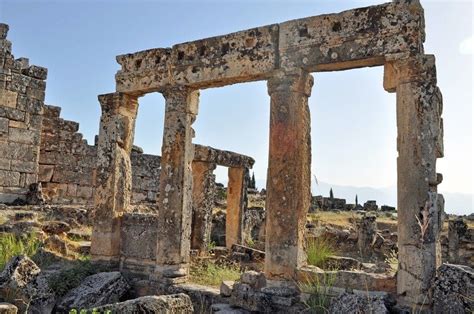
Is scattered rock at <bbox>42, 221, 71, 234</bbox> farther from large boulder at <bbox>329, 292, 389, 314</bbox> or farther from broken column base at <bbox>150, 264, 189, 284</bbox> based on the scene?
large boulder at <bbox>329, 292, 389, 314</bbox>

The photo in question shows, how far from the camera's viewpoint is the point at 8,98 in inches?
486

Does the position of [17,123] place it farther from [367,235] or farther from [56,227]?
[367,235]

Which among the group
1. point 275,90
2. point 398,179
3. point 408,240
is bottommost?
point 408,240

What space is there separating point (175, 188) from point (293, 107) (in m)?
2.52

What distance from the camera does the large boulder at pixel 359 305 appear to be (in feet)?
16.6

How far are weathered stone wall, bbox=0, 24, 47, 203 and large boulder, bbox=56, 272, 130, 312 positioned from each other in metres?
6.35

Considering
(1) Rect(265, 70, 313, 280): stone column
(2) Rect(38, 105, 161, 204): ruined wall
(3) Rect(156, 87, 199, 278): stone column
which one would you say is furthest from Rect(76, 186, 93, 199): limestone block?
(1) Rect(265, 70, 313, 280): stone column

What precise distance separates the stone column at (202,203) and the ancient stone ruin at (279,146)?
360 cm

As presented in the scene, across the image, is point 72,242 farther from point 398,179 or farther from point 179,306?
point 398,179

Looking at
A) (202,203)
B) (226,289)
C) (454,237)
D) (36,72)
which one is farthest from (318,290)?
(36,72)

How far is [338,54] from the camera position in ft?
21.3

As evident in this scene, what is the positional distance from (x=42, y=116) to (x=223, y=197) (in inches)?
467

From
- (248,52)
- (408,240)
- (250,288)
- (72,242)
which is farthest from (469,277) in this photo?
(72,242)

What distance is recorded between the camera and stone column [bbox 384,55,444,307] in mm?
5496
